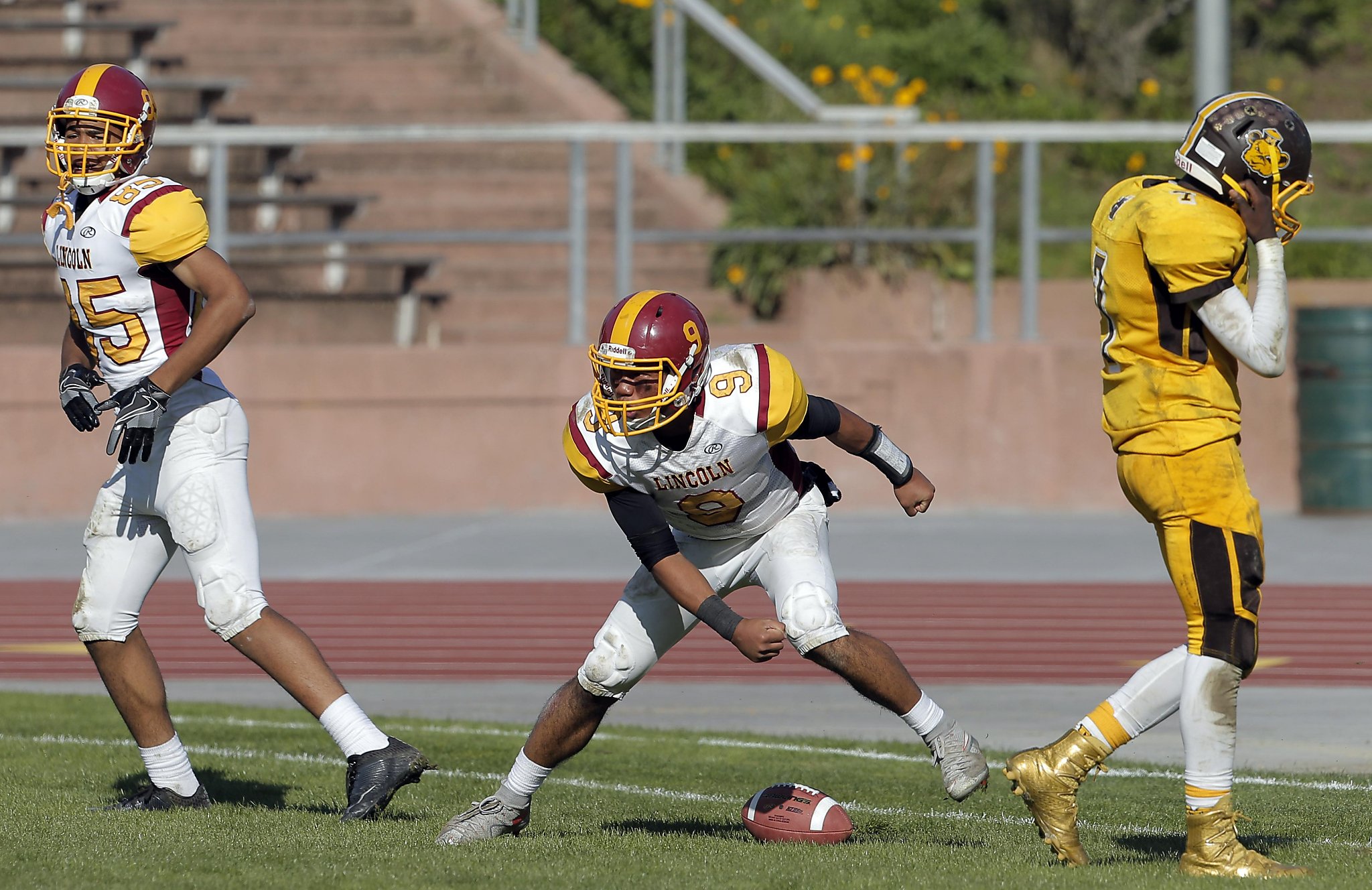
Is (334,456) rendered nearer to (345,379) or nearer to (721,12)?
(345,379)

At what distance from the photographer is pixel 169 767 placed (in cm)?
598

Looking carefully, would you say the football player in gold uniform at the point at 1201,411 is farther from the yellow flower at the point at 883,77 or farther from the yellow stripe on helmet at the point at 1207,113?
the yellow flower at the point at 883,77

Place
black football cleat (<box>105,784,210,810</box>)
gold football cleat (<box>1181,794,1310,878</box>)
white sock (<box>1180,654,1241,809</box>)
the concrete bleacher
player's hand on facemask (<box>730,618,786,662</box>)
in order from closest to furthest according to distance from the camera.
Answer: gold football cleat (<box>1181,794,1310,878</box>)
white sock (<box>1180,654,1241,809</box>)
player's hand on facemask (<box>730,618,786,662</box>)
black football cleat (<box>105,784,210,810</box>)
the concrete bleacher

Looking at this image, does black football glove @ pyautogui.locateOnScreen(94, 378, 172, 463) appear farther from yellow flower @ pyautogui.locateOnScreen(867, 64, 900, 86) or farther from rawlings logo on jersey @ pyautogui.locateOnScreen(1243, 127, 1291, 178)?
yellow flower @ pyautogui.locateOnScreen(867, 64, 900, 86)

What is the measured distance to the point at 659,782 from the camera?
6.59m

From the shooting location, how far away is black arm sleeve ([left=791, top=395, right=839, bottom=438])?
5.56 m

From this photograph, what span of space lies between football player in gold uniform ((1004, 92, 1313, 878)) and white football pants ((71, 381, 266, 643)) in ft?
7.43

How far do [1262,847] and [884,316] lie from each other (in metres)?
9.69

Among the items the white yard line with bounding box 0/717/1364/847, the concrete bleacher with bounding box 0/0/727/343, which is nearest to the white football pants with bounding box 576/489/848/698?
the white yard line with bounding box 0/717/1364/847

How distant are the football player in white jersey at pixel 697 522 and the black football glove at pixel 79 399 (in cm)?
148

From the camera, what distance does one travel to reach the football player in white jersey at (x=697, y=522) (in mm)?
5188

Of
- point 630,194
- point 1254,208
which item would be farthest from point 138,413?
point 630,194

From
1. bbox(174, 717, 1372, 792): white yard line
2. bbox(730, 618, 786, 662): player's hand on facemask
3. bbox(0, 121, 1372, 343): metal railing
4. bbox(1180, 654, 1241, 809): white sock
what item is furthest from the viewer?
bbox(0, 121, 1372, 343): metal railing

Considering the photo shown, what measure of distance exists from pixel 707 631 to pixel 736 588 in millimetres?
4109
